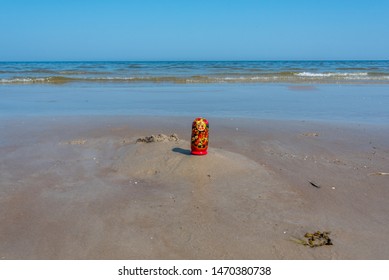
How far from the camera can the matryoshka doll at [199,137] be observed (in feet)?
19.8

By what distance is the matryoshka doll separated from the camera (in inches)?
238

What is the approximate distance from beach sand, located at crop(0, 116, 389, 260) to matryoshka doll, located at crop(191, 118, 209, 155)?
0.53ft

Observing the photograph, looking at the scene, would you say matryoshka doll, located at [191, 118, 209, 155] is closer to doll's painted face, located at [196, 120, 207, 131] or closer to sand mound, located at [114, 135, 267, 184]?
doll's painted face, located at [196, 120, 207, 131]

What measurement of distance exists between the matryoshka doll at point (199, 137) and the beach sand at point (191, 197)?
0.16 m

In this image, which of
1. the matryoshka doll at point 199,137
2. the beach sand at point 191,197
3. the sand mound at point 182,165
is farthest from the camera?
the matryoshka doll at point 199,137

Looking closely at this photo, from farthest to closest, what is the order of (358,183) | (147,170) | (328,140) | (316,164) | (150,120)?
(150,120) < (328,140) < (316,164) < (147,170) < (358,183)

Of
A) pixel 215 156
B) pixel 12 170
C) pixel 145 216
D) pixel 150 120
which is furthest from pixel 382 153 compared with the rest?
pixel 12 170

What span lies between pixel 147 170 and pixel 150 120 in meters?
4.39

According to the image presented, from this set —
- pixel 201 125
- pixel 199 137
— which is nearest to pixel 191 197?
pixel 199 137

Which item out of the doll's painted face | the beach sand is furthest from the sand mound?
the doll's painted face

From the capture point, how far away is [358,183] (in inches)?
218

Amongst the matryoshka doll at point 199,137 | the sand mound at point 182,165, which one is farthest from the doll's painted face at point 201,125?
the sand mound at point 182,165

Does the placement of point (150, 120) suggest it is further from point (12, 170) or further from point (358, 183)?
point (358, 183)

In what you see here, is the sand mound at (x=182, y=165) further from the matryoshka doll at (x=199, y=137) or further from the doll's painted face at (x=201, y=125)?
the doll's painted face at (x=201, y=125)
